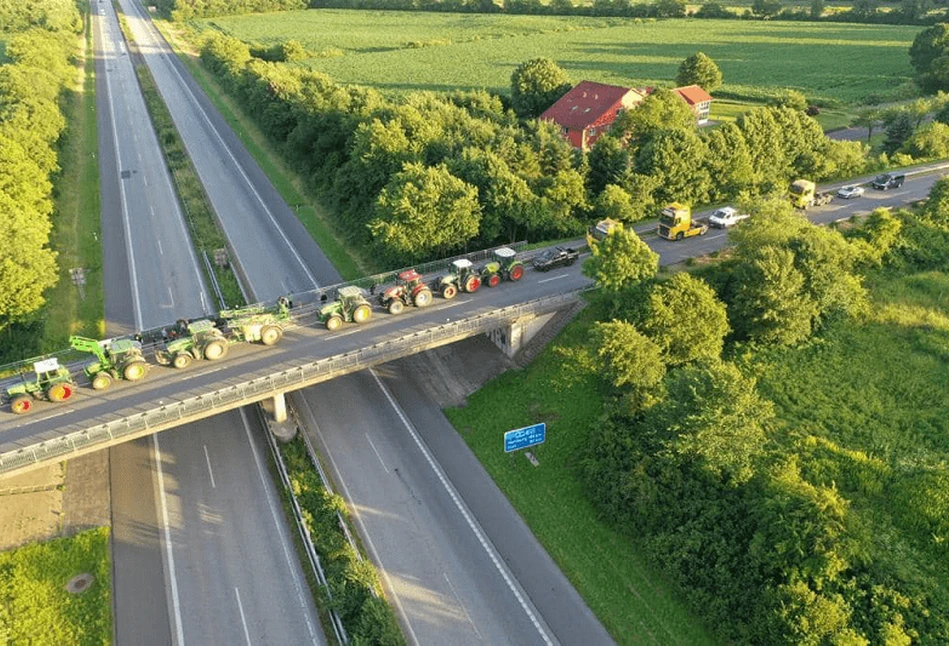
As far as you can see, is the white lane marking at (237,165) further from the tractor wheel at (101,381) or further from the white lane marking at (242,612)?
the white lane marking at (242,612)

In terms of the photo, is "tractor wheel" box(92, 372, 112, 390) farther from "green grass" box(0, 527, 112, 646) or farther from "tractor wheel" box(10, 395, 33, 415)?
"green grass" box(0, 527, 112, 646)

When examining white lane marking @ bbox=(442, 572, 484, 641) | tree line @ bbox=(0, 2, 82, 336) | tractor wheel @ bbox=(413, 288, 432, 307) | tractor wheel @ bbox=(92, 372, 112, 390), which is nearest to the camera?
white lane marking @ bbox=(442, 572, 484, 641)

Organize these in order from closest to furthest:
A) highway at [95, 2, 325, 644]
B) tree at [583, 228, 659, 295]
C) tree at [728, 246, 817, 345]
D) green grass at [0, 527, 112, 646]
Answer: green grass at [0, 527, 112, 646] < highway at [95, 2, 325, 644] < tree at [728, 246, 817, 345] < tree at [583, 228, 659, 295]

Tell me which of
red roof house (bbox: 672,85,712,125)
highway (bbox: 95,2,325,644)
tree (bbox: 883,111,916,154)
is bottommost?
highway (bbox: 95,2,325,644)

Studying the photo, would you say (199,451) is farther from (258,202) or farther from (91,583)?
(258,202)

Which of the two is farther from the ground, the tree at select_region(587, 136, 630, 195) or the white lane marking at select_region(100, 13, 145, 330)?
the tree at select_region(587, 136, 630, 195)

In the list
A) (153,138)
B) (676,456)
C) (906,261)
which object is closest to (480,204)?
(676,456)

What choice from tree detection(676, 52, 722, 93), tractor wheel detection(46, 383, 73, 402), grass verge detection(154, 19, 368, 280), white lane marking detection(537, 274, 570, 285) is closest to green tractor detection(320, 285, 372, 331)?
white lane marking detection(537, 274, 570, 285)
